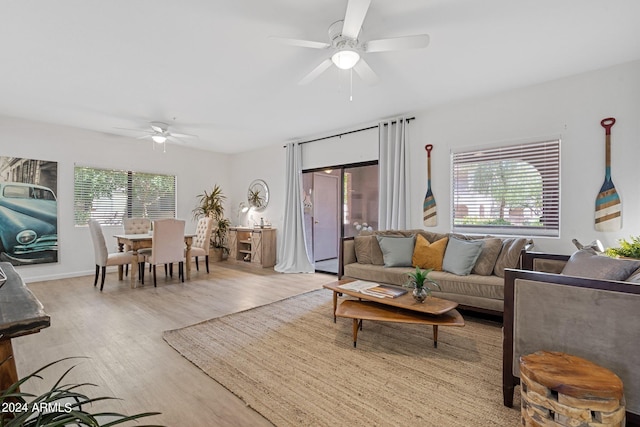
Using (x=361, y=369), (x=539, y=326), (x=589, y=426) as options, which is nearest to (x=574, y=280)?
(x=539, y=326)

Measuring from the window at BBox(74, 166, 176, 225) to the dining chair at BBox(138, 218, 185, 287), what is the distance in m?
1.68

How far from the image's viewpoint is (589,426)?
131 cm

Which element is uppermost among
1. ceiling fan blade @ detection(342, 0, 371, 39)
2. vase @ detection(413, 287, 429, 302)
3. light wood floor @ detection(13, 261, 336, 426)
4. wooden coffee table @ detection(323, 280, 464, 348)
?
ceiling fan blade @ detection(342, 0, 371, 39)

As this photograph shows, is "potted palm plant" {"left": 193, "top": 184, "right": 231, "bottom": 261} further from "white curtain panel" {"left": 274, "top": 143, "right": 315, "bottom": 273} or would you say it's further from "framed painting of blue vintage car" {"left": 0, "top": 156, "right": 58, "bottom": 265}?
"framed painting of blue vintage car" {"left": 0, "top": 156, "right": 58, "bottom": 265}

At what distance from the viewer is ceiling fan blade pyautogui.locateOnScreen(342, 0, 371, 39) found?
5.93 ft

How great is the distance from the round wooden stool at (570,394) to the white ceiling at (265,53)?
233cm

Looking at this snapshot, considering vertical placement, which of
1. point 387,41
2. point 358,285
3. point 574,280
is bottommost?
point 358,285

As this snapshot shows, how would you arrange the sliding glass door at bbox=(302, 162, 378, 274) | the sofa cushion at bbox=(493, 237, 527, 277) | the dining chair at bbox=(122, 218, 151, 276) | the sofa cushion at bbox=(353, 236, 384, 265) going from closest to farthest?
the sofa cushion at bbox=(493, 237, 527, 277)
the sofa cushion at bbox=(353, 236, 384, 265)
the sliding glass door at bbox=(302, 162, 378, 274)
the dining chair at bbox=(122, 218, 151, 276)

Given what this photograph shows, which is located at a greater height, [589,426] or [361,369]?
[589,426]

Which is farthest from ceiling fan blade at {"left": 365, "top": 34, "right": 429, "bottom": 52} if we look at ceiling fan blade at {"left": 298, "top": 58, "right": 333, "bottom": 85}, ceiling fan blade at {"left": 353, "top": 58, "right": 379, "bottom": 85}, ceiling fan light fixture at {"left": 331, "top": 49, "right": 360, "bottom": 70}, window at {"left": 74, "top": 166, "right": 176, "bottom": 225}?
window at {"left": 74, "top": 166, "right": 176, "bottom": 225}

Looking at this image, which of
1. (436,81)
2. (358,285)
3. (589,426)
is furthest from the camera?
(436,81)

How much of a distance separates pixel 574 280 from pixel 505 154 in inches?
101

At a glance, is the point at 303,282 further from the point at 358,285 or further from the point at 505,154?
the point at 505,154

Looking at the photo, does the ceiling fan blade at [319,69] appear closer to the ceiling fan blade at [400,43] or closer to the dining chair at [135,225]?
the ceiling fan blade at [400,43]
